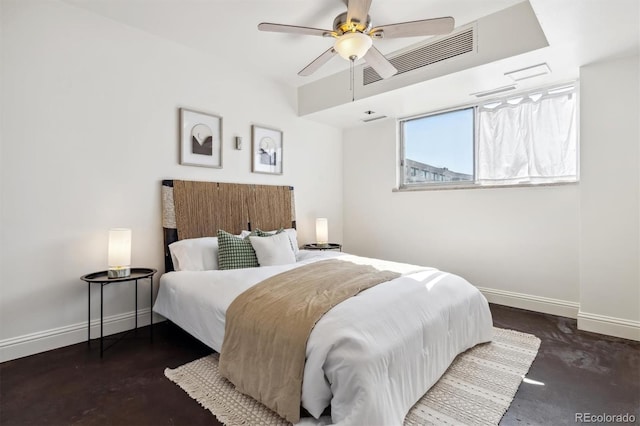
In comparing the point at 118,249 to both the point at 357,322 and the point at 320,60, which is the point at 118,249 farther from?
the point at 320,60

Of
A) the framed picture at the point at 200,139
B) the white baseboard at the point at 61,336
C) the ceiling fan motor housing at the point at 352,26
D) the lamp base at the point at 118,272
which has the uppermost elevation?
the ceiling fan motor housing at the point at 352,26

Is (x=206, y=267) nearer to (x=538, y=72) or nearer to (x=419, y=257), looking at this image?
(x=419, y=257)

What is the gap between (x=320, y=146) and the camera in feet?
15.6

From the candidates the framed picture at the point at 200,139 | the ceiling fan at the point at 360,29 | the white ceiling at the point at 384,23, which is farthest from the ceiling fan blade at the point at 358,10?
the framed picture at the point at 200,139

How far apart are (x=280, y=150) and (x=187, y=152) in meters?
1.26

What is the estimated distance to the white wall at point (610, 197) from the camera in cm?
263

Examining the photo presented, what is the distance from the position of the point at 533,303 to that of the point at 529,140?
1768 millimetres

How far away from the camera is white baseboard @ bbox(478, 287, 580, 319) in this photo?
10.4 ft

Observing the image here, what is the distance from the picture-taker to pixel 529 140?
344 centimetres

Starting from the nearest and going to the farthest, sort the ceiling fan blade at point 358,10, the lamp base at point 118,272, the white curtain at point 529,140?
the ceiling fan blade at point 358,10
the lamp base at point 118,272
the white curtain at point 529,140

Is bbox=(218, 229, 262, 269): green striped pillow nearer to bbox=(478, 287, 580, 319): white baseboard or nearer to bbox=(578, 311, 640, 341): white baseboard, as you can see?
bbox=(478, 287, 580, 319): white baseboard

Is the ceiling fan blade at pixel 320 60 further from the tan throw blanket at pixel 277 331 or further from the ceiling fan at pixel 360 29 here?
the tan throw blanket at pixel 277 331

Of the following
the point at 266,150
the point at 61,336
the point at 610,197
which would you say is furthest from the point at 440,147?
the point at 61,336

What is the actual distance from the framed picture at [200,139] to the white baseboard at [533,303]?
3.49m
